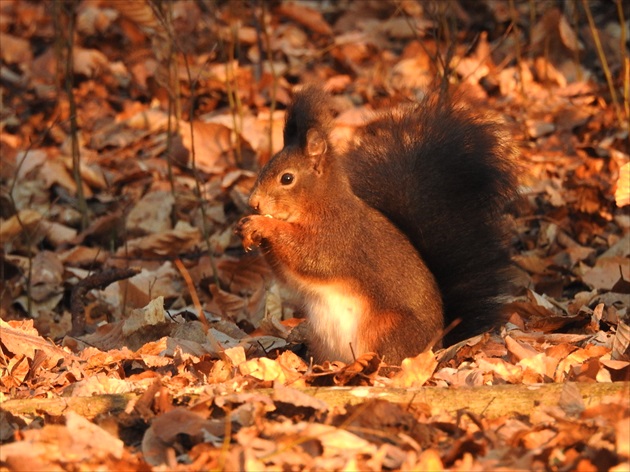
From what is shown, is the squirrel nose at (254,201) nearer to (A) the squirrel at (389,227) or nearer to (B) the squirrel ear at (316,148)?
(A) the squirrel at (389,227)

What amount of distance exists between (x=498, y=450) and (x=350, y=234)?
129 cm

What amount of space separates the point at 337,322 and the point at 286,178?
52 centimetres

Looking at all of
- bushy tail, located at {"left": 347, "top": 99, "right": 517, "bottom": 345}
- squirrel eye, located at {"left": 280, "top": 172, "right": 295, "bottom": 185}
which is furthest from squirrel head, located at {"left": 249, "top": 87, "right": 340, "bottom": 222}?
bushy tail, located at {"left": 347, "top": 99, "right": 517, "bottom": 345}

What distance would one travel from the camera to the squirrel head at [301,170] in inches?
136

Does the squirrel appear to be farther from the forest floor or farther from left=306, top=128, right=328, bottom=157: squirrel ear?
the forest floor

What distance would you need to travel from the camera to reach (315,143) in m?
3.47

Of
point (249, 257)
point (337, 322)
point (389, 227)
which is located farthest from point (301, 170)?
point (249, 257)

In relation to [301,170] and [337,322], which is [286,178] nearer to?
[301,170]

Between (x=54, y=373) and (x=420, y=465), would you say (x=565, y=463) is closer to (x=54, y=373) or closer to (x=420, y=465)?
(x=420, y=465)

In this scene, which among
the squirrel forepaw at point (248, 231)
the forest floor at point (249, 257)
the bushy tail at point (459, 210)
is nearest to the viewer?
the forest floor at point (249, 257)

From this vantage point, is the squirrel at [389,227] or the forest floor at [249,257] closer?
the forest floor at [249,257]

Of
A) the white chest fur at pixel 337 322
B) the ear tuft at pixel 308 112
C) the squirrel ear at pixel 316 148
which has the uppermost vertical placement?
the ear tuft at pixel 308 112

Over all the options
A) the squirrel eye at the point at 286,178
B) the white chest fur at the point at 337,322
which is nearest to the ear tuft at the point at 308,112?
the squirrel eye at the point at 286,178

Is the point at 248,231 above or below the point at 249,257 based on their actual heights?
above
